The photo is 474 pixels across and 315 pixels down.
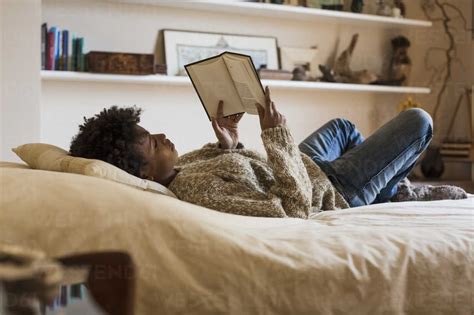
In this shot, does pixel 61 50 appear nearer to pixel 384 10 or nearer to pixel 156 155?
pixel 156 155

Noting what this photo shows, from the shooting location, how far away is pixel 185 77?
12.6 ft

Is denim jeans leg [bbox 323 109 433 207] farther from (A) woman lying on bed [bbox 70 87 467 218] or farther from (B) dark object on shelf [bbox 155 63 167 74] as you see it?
(B) dark object on shelf [bbox 155 63 167 74]

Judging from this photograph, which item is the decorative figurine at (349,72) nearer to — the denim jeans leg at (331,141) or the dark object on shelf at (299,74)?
the dark object on shelf at (299,74)

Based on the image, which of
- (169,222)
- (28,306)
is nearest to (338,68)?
(169,222)

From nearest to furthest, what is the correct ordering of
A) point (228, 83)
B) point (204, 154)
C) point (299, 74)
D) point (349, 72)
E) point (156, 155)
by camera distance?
point (156, 155)
point (228, 83)
point (204, 154)
point (299, 74)
point (349, 72)

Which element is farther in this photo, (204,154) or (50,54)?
(50,54)

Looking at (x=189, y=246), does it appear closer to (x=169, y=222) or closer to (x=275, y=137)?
(x=169, y=222)

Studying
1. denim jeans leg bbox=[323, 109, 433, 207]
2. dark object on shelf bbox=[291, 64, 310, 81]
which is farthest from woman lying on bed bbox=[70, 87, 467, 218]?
dark object on shelf bbox=[291, 64, 310, 81]

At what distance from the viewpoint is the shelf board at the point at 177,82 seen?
3.57 meters

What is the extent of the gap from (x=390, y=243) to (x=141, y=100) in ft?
8.47

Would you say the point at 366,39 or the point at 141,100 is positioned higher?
the point at 366,39

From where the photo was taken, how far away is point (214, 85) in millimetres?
2189

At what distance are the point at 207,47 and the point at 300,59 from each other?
62cm

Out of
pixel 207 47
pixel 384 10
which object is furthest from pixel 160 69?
pixel 384 10
